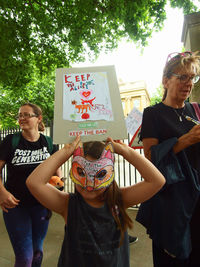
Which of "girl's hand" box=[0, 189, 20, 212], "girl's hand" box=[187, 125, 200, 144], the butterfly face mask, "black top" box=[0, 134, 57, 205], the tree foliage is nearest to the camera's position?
the butterfly face mask

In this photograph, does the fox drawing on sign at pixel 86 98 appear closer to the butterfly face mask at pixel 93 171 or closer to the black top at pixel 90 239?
the butterfly face mask at pixel 93 171

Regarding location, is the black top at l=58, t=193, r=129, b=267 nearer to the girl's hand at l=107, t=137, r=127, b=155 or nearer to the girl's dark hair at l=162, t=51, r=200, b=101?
the girl's hand at l=107, t=137, r=127, b=155

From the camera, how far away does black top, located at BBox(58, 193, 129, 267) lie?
4.20 ft

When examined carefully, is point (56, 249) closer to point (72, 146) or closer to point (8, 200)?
point (8, 200)

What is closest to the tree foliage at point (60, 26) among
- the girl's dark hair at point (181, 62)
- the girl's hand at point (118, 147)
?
the girl's dark hair at point (181, 62)

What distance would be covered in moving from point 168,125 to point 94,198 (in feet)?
2.68

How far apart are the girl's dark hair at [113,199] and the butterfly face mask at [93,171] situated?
2.9 inches

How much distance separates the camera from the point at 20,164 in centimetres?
201

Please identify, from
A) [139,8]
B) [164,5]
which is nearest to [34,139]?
[139,8]

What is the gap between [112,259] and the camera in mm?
1291

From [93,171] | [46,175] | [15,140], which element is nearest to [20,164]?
[15,140]

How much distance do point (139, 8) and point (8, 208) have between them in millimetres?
5887


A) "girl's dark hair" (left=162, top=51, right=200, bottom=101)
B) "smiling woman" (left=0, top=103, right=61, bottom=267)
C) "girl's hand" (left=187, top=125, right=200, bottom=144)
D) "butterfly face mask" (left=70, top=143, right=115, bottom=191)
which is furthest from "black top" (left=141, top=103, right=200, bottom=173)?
"smiling woman" (left=0, top=103, right=61, bottom=267)

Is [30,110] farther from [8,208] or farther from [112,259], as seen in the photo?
[112,259]
